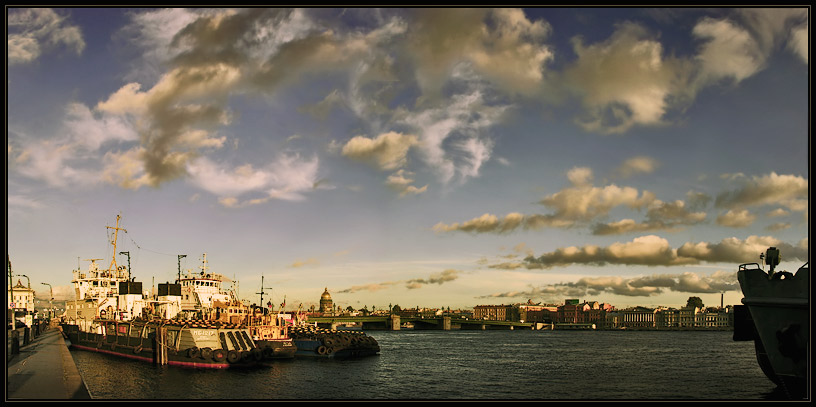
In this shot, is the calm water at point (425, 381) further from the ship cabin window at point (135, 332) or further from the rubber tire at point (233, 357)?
the ship cabin window at point (135, 332)

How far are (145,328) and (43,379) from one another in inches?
1496

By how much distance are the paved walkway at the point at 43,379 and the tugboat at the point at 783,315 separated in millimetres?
36911

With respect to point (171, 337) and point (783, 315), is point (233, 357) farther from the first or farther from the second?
point (783, 315)

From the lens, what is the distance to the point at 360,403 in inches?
822

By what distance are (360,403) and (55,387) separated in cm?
1883

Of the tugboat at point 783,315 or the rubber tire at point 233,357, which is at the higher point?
the tugboat at point 783,315

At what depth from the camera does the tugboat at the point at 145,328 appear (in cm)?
5991

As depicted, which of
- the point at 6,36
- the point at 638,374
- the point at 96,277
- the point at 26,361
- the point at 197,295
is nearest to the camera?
the point at 6,36

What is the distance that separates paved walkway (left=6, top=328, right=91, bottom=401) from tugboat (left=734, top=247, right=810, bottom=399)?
36911 millimetres

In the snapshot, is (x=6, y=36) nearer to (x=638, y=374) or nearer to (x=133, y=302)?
(x=638, y=374)

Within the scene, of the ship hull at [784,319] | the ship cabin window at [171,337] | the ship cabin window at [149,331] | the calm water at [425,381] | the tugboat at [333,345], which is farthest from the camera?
the tugboat at [333,345]

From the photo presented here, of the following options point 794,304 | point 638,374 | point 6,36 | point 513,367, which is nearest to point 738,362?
point 638,374

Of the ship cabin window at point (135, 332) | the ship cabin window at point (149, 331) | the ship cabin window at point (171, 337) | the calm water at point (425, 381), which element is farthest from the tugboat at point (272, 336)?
the ship cabin window at point (135, 332)

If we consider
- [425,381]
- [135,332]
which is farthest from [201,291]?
[425,381]
